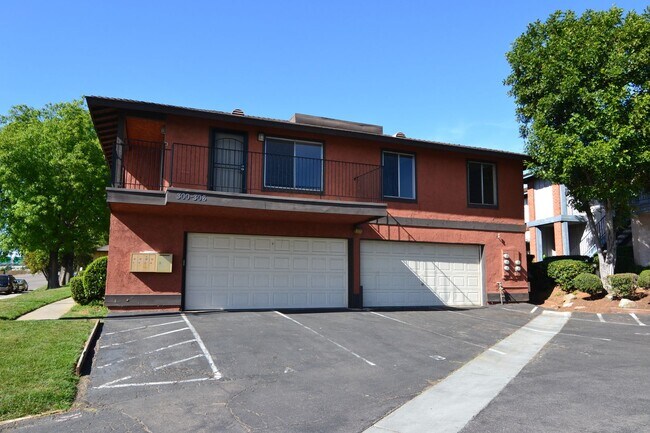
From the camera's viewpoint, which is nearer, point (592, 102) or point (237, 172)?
point (237, 172)

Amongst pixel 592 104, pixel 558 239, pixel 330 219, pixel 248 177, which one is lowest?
pixel 330 219

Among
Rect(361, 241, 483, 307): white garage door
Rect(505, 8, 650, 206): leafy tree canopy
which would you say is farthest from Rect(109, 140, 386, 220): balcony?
Rect(505, 8, 650, 206): leafy tree canopy

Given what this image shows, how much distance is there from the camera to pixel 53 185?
28.4 metres

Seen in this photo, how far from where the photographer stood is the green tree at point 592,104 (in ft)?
47.8

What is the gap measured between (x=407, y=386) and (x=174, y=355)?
401 centimetres

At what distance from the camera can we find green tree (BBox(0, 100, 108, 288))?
91.1 ft

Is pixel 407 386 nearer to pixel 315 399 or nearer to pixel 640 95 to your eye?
pixel 315 399

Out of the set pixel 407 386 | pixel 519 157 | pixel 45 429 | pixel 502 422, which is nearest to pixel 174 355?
pixel 45 429

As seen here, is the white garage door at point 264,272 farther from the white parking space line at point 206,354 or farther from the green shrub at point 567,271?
the green shrub at point 567,271

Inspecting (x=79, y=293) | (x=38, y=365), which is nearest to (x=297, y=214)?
(x=79, y=293)

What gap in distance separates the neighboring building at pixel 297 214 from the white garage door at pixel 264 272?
0.10 feet

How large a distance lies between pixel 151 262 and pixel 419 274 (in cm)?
855

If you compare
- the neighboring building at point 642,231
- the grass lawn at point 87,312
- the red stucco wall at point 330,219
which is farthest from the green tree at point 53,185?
the neighboring building at point 642,231

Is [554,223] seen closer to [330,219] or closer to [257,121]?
[330,219]
